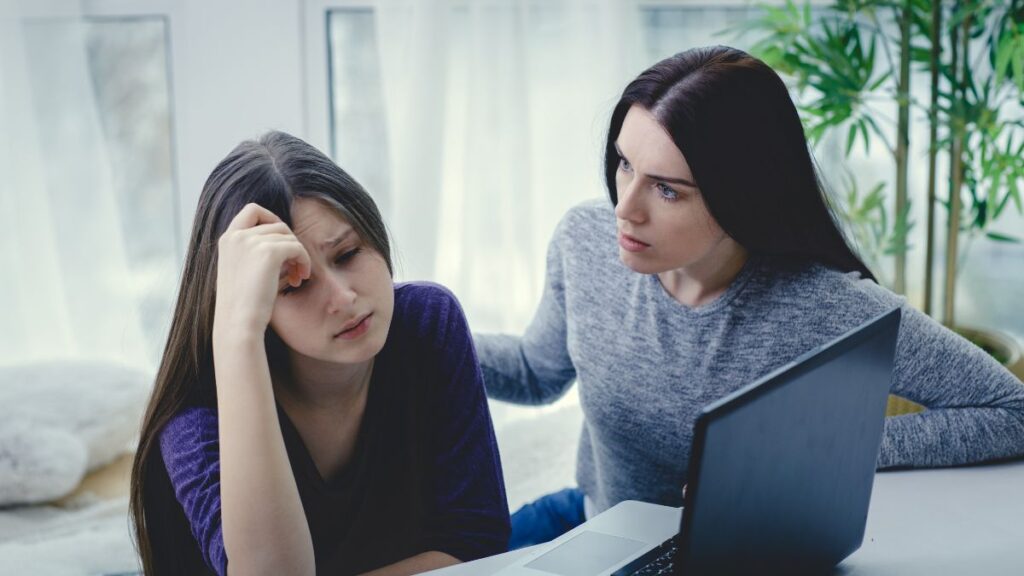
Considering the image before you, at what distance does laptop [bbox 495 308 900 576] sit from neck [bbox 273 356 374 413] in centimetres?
32

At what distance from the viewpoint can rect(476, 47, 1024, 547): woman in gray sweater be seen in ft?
3.78

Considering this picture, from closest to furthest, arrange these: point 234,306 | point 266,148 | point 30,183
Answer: point 234,306 → point 266,148 → point 30,183

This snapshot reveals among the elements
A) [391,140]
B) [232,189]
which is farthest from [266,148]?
[391,140]

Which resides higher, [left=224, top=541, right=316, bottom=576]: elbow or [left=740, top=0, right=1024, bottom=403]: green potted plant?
[left=740, top=0, right=1024, bottom=403]: green potted plant

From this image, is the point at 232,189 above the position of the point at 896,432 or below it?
above

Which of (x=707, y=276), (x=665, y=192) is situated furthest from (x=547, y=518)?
(x=665, y=192)

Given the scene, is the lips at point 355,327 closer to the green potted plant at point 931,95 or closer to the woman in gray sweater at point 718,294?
the woman in gray sweater at point 718,294

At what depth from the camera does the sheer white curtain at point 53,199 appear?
214cm

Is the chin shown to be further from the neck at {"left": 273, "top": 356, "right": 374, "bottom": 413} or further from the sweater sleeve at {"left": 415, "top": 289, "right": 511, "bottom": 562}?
the neck at {"left": 273, "top": 356, "right": 374, "bottom": 413}

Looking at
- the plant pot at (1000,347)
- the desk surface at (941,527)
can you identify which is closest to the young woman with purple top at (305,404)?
the desk surface at (941,527)

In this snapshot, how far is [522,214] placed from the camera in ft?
7.23

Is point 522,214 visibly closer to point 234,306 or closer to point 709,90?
point 709,90

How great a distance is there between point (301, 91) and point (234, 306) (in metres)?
1.37

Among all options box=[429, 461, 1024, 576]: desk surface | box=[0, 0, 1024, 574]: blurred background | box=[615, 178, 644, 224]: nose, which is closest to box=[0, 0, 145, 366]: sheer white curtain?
box=[0, 0, 1024, 574]: blurred background
